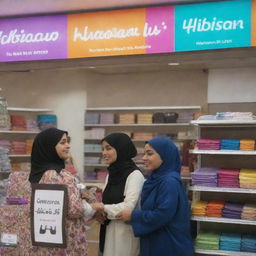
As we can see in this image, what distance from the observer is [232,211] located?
10.1 ft

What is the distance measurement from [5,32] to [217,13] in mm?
2227

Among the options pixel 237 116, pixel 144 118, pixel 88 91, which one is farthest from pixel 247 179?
pixel 88 91

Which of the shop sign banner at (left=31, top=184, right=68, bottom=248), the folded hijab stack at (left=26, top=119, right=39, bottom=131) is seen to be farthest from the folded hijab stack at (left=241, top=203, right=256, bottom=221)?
the folded hijab stack at (left=26, top=119, right=39, bottom=131)

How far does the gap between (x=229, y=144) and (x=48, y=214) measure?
151 centimetres

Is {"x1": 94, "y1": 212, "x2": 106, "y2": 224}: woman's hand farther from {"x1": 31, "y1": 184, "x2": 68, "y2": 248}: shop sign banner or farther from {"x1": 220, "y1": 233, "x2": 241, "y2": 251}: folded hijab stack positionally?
{"x1": 220, "y1": 233, "x2": 241, "y2": 251}: folded hijab stack

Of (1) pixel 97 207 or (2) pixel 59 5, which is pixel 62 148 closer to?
(1) pixel 97 207

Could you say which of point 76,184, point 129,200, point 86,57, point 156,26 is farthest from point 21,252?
point 156,26

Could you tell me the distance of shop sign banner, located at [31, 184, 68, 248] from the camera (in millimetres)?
2543

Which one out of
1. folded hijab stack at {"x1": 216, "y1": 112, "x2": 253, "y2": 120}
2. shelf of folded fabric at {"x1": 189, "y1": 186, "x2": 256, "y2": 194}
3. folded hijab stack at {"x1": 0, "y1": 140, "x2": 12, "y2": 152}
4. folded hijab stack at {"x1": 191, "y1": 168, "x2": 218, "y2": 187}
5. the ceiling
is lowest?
shelf of folded fabric at {"x1": 189, "y1": 186, "x2": 256, "y2": 194}

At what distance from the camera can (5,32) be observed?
4191mm

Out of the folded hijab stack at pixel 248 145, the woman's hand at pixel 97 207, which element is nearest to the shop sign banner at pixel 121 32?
the folded hijab stack at pixel 248 145

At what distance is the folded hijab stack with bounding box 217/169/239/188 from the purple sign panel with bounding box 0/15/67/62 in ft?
6.59

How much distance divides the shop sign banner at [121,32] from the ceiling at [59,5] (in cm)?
7

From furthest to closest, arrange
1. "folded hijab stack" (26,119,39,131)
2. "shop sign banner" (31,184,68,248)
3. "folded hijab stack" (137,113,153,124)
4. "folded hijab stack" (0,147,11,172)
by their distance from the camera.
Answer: "folded hijab stack" (137,113,153,124) < "folded hijab stack" (26,119,39,131) < "folded hijab stack" (0,147,11,172) < "shop sign banner" (31,184,68,248)
